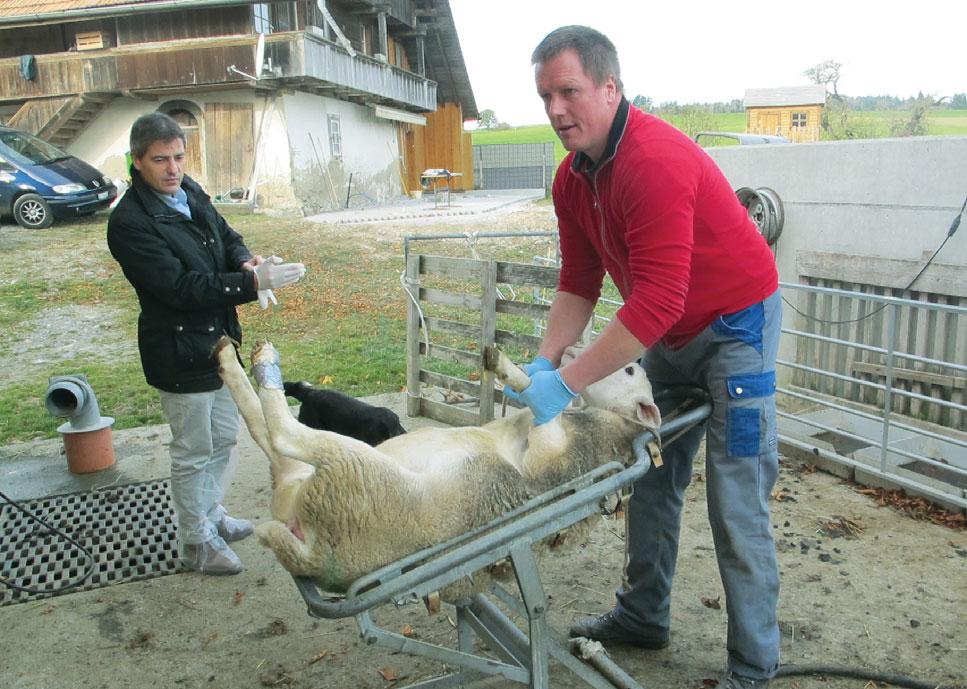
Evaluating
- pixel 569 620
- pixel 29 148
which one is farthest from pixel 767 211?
pixel 29 148

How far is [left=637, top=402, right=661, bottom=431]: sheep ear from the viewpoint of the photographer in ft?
8.27

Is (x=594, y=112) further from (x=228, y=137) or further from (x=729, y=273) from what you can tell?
(x=228, y=137)

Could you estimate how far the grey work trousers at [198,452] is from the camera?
359cm

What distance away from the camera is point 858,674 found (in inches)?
113

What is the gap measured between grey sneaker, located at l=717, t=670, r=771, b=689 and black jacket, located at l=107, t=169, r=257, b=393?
2420 millimetres

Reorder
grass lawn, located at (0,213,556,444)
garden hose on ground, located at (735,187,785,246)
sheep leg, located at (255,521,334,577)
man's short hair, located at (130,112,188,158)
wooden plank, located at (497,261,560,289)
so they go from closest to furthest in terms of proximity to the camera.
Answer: sheep leg, located at (255,521,334,577)
man's short hair, located at (130,112,188,158)
wooden plank, located at (497,261,560,289)
garden hose on ground, located at (735,187,785,246)
grass lawn, located at (0,213,556,444)

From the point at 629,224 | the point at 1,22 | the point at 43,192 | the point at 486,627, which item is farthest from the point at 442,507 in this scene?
the point at 1,22

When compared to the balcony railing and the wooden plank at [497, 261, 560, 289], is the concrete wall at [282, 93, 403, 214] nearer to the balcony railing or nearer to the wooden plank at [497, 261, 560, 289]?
the balcony railing

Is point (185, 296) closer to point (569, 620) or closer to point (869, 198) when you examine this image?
point (569, 620)

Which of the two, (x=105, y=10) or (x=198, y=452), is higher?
(x=105, y=10)

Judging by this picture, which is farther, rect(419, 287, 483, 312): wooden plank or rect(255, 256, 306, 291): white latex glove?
rect(419, 287, 483, 312): wooden plank

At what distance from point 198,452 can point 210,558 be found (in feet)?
1.77

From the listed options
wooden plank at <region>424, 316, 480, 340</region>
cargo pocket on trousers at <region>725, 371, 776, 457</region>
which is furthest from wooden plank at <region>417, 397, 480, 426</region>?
cargo pocket on trousers at <region>725, 371, 776, 457</region>

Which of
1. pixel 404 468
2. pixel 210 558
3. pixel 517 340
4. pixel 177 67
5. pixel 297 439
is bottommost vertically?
pixel 210 558
